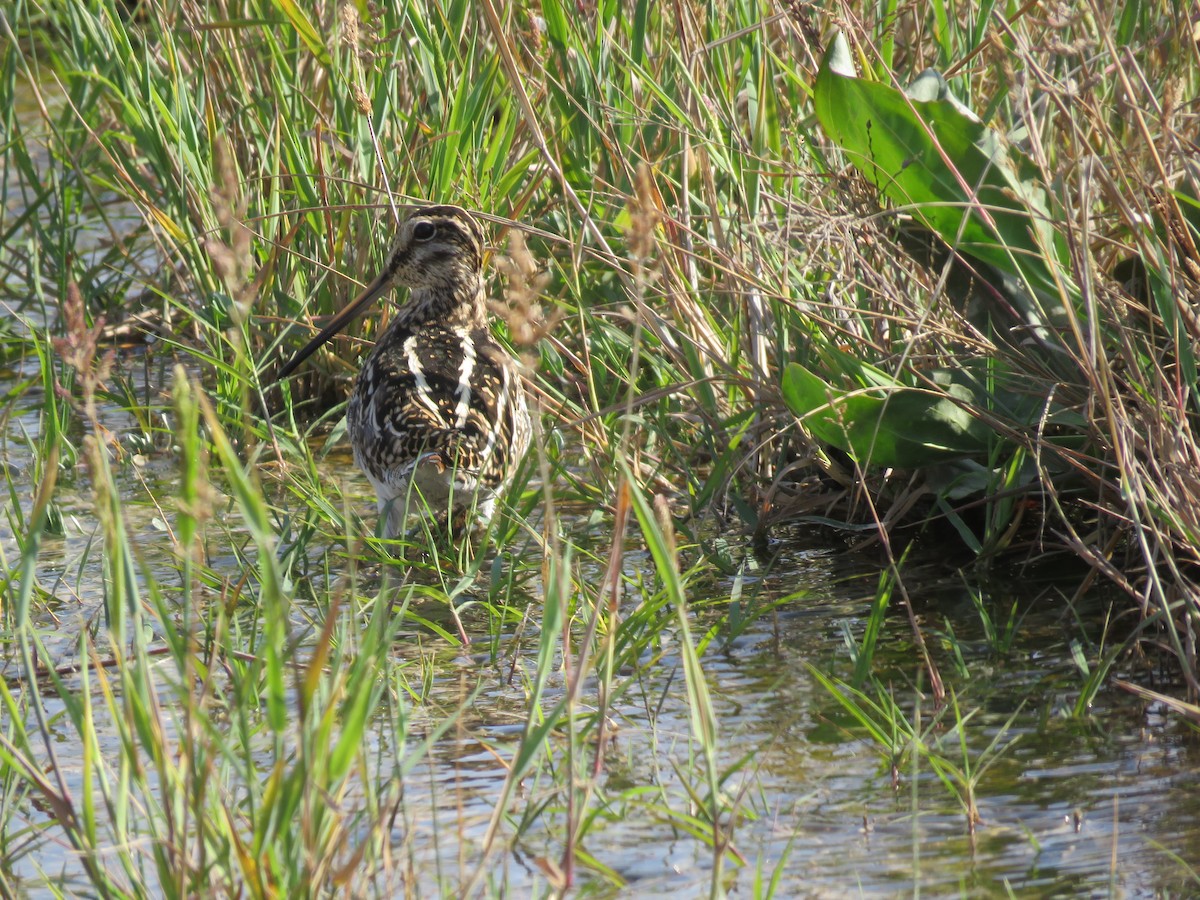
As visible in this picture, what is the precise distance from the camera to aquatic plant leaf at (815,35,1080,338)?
13.1 feet

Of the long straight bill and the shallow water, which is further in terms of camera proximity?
the long straight bill

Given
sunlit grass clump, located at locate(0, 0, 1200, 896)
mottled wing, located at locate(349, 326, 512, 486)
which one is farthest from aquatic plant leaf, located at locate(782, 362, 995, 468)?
mottled wing, located at locate(349, 326, 512, 486)

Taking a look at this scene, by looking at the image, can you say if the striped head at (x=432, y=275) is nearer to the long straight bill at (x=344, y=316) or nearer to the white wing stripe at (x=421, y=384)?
the long straight bill at (x=344, y=316)

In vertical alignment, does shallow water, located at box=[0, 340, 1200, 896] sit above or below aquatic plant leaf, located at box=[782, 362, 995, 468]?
below

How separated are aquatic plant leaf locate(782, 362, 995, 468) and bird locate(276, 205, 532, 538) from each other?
2.43 ft

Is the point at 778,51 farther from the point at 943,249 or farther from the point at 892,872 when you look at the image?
the point at 892,872

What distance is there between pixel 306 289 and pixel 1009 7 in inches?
96.4

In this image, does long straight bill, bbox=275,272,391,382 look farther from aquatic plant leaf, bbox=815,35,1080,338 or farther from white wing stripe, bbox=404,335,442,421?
aquatic plant leaf, bbox=815,35,1080,338

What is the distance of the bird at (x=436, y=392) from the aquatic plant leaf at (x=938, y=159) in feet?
3.29

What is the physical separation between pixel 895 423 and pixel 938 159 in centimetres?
65

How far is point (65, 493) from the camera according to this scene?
5129mm

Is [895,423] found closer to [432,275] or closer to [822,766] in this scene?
[822,766]

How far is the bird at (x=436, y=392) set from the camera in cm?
448

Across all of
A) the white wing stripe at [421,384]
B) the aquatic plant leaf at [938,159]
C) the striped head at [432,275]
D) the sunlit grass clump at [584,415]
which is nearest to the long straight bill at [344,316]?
the striped head at [432,275]
